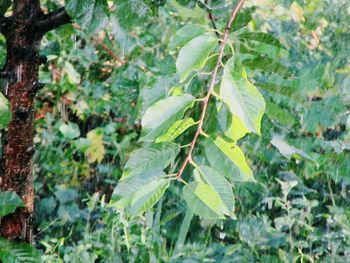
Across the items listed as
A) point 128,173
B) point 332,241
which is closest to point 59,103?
point 332,241

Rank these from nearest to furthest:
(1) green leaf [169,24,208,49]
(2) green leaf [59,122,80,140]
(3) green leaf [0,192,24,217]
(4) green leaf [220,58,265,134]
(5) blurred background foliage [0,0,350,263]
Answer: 1. (4) green leaf [220,58,265,134]
2. (1) green leaf [169,24,208,49]
3. (3) green leaf [0,192,24,217]
4. (5) blurred background foliage [0,0,350,263]
5. (2) green leaf [59,122,80,140]

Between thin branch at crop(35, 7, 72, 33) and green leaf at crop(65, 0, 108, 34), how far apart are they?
14cm

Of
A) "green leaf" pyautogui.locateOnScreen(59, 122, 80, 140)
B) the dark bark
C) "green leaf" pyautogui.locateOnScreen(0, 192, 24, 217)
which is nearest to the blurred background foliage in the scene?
"green leaf" pyautogui.locateOnScreen(59, 122, 80, 140)

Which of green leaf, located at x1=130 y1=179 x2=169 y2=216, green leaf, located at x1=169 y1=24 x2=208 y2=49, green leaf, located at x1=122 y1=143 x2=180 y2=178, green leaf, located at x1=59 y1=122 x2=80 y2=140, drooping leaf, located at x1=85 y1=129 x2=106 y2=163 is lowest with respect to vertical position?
drooping leaf, located at x1=85 y1=129 x2=106 y2=163

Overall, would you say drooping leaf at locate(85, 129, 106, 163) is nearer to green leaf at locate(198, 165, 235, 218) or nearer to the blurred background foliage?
the blurred background foliage

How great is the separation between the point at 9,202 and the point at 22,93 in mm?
190

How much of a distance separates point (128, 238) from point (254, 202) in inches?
30.5

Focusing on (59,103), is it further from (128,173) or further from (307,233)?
(128,173)

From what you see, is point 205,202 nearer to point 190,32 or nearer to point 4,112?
point 190,32

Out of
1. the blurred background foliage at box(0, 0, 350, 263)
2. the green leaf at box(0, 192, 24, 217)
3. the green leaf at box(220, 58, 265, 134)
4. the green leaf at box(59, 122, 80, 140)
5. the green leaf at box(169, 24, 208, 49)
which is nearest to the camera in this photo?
the green leaf at box(220, 58, 265, 134)

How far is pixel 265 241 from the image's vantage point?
1.97m

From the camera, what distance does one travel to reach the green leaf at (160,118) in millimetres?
691

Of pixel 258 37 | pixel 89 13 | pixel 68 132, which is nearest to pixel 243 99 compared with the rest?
pixel 258 37

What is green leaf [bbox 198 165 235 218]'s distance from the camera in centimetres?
70
